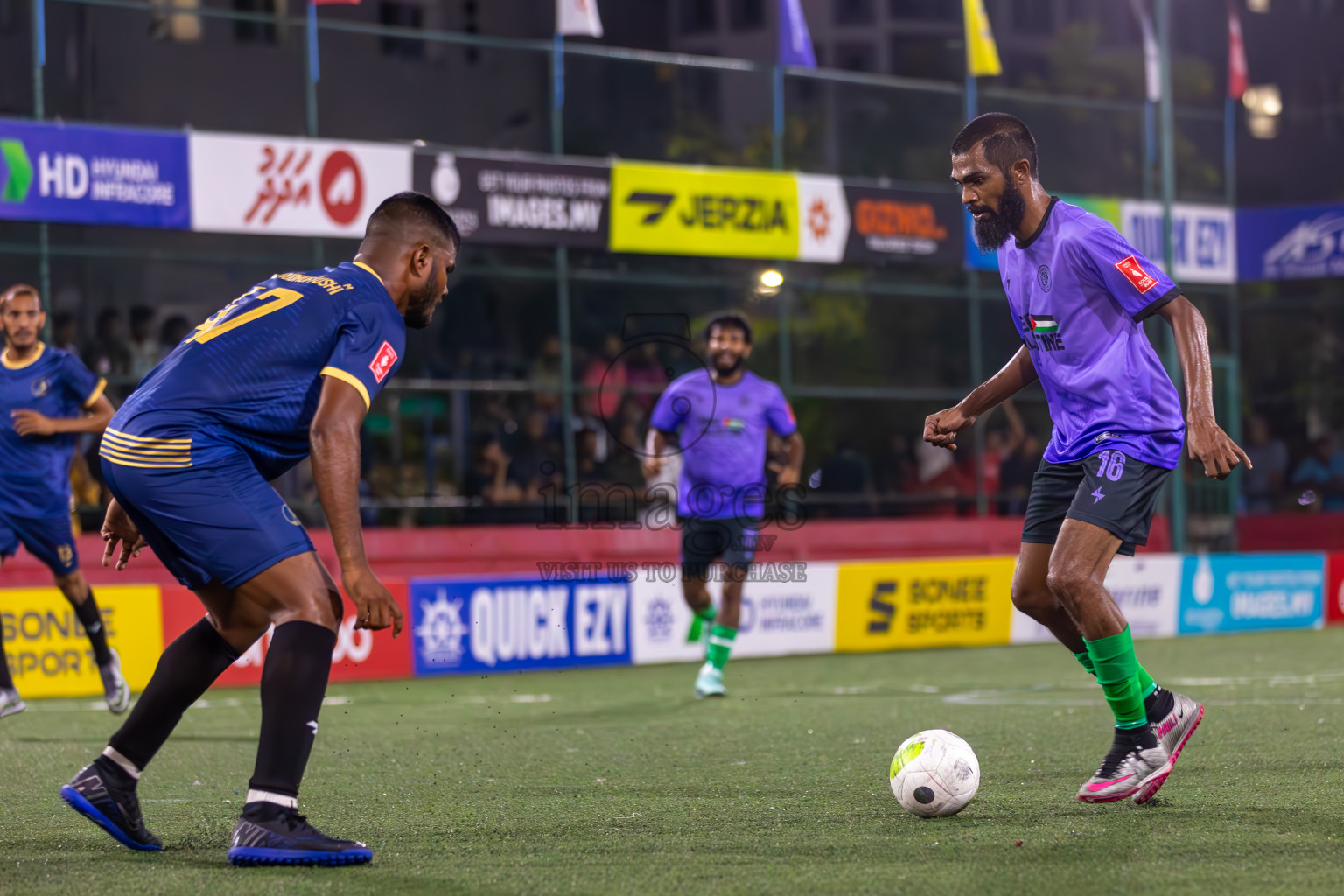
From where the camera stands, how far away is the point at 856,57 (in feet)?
76.5

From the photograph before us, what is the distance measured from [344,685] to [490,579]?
1693 mm

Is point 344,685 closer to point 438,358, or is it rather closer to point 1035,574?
point 438,358

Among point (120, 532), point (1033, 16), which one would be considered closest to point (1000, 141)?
point (120, 532)

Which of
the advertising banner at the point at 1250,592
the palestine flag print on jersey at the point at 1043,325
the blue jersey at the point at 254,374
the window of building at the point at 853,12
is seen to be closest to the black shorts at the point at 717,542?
the palestine flag print on jersey at the point at 1043,325

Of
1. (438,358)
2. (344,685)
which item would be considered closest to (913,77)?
(438,358)

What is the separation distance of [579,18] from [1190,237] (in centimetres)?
975

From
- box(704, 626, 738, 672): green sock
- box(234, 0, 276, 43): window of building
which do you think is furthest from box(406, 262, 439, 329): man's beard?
box(234, 0, 276, 43): window of building

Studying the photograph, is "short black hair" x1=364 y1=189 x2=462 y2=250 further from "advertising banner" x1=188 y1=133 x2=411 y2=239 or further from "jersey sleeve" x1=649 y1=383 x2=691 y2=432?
"advertising banner" x1=188 y1=133 x2=411 y2=239

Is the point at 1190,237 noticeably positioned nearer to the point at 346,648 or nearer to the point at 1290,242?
the point at 1290,242

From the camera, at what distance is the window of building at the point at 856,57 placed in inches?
910

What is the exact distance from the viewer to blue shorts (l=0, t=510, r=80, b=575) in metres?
9.70

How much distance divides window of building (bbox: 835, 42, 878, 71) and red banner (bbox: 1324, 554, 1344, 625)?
30.2 ft

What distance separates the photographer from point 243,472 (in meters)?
4.68

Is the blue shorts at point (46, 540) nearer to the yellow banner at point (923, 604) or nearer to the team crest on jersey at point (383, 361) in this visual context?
the team crest on jersey at point (383, 361)
